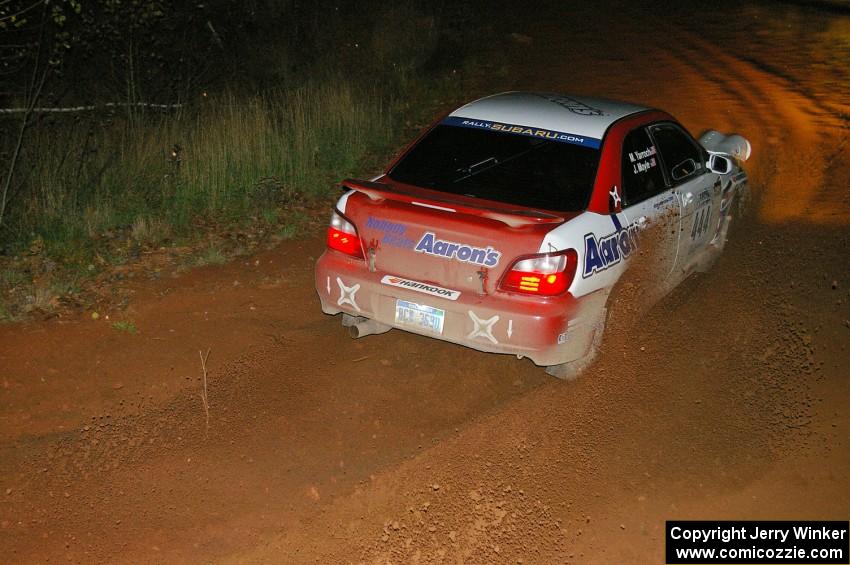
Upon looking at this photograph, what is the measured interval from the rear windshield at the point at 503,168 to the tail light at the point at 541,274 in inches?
18.6

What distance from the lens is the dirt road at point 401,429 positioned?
13.4 feet

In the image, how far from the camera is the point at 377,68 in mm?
15281

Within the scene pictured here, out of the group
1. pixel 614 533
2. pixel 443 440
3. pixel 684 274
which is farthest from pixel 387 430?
pixel 684 274

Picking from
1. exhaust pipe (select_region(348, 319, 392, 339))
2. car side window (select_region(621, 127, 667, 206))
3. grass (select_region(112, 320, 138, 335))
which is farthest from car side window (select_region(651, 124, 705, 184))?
grass (select_region(112, 320, 138, 335))

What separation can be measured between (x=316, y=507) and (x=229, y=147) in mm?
6522

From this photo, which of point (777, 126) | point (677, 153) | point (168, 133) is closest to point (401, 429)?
point (677, 153)

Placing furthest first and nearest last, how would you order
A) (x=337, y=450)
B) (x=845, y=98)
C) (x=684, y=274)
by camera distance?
(x=845, y=98), (x=684, y=274), (x=337, y=450)

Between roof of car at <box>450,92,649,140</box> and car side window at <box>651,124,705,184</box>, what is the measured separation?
250mm

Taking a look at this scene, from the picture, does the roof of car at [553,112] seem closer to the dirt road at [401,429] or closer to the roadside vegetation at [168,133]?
the dirt road at [401,429]

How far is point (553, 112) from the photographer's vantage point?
5926 mm

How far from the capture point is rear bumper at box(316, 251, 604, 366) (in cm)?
482

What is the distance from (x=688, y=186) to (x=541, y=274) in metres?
2.04

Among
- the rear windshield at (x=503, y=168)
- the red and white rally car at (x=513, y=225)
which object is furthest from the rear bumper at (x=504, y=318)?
the rear windshield at (x=503, y=168)

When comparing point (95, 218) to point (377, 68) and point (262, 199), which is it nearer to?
point (262, 199)
